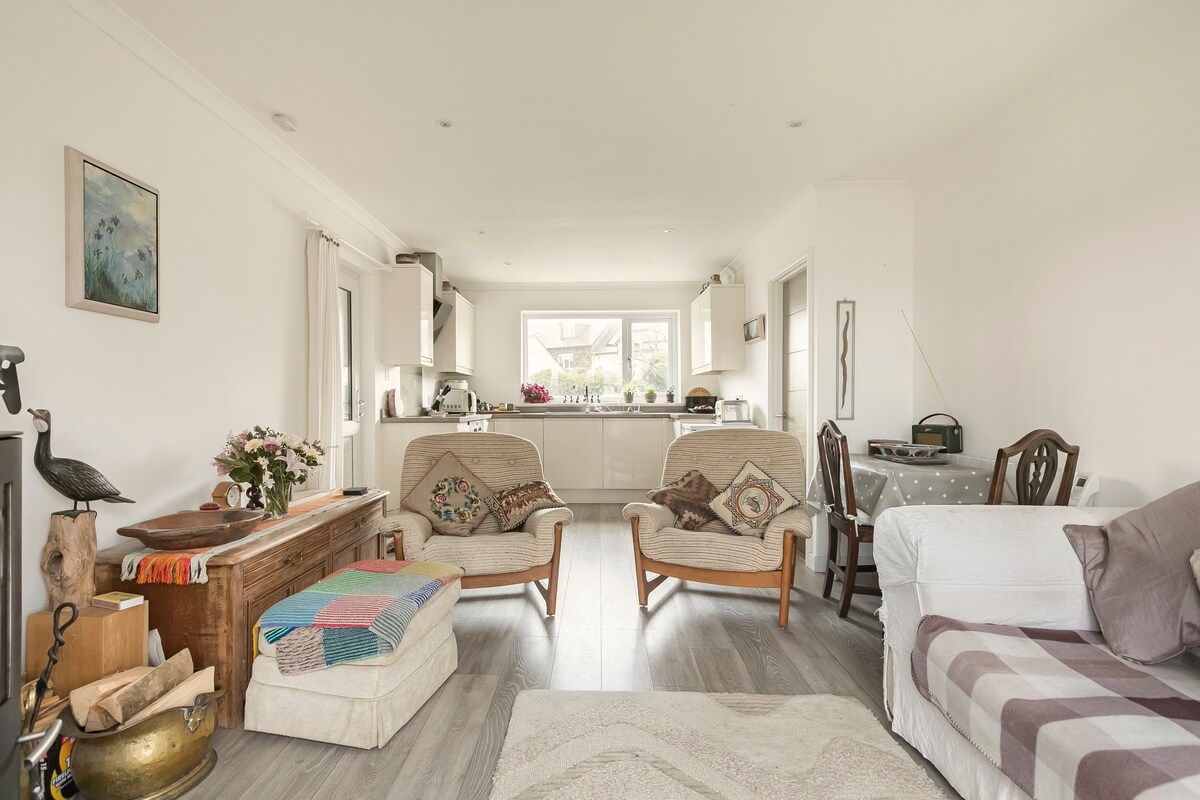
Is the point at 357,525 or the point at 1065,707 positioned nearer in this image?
the point at 1065,707

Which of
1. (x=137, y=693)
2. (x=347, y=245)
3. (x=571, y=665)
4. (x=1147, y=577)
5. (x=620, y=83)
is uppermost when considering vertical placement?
(x=620, y=83)

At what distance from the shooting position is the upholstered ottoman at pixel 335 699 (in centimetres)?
190

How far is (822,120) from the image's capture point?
2.91m

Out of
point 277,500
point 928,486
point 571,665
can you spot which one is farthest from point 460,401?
point 928,486

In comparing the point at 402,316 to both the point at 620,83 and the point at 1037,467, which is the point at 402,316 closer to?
the point at 620,83

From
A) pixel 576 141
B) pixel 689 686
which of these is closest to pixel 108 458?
pixel 689 686

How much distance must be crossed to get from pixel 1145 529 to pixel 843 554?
2071 mm

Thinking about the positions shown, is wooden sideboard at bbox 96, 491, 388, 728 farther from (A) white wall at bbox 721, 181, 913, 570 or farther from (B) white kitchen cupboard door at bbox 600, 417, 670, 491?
(B) white kitchen cupboard door at bbox 600, 417, 670, 491

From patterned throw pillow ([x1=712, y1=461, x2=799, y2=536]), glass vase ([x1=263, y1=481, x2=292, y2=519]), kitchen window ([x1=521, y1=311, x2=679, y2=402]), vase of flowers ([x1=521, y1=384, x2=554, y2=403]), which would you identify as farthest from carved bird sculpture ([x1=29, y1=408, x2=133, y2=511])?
kitchen window ([x1=521, y1=311, x2=679, y2=402])

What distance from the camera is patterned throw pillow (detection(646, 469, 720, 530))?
3.27 m

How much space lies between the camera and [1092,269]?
2432 mm

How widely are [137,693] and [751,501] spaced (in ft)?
8.61

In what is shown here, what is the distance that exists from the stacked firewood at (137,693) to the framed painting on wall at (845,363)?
343 cm

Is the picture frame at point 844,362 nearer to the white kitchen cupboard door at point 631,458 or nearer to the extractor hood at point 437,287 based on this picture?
the white kitchen cupboard door at point 631,458
